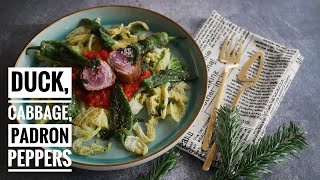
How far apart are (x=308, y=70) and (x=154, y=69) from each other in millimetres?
1077

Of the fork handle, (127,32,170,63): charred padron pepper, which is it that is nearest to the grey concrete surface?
the fork handle

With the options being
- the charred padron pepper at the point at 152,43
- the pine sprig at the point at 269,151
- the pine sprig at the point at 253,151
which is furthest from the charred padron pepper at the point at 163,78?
the pine sprig at the point at 269,151

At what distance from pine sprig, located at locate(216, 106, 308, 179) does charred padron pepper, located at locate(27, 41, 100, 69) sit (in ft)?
3.10

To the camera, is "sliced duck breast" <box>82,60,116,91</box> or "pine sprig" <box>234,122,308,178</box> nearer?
"pine sprig" <box>234,122,308,178</box>

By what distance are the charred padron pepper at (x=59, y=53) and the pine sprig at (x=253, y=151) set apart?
0.94 meters

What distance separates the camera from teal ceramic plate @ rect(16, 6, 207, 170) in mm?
2381

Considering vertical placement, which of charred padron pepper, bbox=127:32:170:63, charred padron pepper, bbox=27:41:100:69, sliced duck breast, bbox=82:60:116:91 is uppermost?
charred padron pepper, bbox=127:32:170:63

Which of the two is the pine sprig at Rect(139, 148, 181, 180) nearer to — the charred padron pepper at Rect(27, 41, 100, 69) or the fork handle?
the fork handle

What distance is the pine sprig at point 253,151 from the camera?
2293mm

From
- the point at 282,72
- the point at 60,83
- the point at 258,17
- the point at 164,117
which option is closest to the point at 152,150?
the point at 164,117

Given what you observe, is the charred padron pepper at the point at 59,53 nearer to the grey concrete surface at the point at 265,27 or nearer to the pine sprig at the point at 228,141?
the grey concrete surface at the point at 265,27

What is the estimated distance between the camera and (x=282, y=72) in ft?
9.60

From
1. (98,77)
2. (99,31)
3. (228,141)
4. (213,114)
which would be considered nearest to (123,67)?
(98,77)

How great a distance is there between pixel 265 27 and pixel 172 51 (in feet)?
2.63
